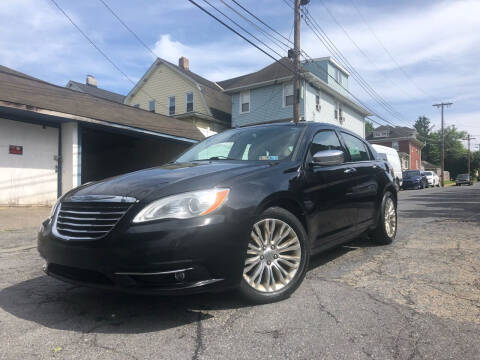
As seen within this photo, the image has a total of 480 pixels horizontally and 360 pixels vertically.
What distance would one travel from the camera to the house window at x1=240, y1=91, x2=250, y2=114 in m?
25.9

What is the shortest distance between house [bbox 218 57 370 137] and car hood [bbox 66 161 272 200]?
20.5 m

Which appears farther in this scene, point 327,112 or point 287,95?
point 327,112

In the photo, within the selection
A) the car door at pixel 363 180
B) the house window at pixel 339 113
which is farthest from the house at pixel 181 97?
the car door at pixel 363 180

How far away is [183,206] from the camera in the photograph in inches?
99.0

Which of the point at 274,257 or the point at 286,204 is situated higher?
the point at 286,204

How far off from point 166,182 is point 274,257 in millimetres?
1039

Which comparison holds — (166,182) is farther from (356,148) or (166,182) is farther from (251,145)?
(356,148)

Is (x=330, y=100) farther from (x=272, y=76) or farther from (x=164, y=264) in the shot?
(x=164, y=264)

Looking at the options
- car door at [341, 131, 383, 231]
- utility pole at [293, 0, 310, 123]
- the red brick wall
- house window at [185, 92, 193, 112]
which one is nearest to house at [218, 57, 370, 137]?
house window at [185, 92, 193, 112]

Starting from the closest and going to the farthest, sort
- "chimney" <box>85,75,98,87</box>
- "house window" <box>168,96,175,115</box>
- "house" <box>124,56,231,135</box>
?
"house" <box>124,56,231,135</box>, "house window" <box>168,96,175,115</box>, "chimney" <box>85,75,98,87</box>

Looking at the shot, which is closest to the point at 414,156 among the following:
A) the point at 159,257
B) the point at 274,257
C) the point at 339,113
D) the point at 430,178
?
the point at 430,178

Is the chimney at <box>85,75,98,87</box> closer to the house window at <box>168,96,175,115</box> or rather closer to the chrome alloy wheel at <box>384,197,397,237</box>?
the house window at <box>168,96,175,115</box>

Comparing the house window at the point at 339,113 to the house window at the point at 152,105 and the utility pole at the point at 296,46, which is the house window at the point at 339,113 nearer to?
the utility pole at the point at 296,46

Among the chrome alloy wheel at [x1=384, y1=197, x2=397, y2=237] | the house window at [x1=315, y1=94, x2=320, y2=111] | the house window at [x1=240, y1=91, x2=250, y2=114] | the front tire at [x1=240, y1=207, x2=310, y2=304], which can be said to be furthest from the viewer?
the house window at [x1=240, y1=91, x2=250, y2=114]
